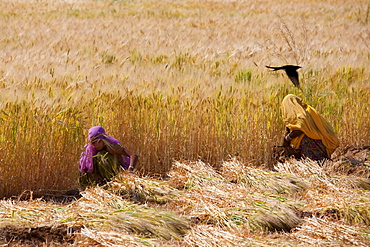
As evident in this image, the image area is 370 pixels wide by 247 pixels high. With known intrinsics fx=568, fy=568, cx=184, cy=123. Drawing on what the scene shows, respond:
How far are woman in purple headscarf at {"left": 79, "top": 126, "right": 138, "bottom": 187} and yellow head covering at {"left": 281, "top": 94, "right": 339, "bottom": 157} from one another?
1.70 metres

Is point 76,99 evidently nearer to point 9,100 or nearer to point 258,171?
point 9,100

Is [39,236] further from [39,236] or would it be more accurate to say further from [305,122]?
[305,122]

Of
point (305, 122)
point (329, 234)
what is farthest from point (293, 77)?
point (329, 234)

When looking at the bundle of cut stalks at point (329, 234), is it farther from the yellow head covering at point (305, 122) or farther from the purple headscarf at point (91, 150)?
the yellow head covering at point (305, 122)

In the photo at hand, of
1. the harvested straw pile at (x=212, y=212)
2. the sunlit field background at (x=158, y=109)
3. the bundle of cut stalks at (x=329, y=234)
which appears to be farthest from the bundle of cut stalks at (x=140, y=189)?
the bundle of cut stalks at (x=329, y=234)

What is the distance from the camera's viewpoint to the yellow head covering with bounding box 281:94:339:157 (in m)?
5.45

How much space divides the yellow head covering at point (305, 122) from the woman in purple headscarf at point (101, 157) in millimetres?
1701

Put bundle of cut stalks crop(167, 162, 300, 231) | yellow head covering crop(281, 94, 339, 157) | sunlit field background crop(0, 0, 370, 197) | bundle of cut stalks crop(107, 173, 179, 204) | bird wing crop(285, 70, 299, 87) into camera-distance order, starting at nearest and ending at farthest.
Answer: bundle of cut stalks crop(167, 162, 300, 231) → bundle of cut stalks crop(107, 173, 179, 204) → sunlit field background crop(0, 0, 370, 197) → yellow head covering crop(281, 94, 339, 157) → bird wing crop(285, 70, 299, 87)

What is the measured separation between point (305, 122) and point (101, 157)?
6.78ft

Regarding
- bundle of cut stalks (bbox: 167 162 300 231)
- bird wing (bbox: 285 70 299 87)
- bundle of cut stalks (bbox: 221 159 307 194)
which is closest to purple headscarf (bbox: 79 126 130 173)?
bundle of cut stalks (bbox: 167 162 300 231)

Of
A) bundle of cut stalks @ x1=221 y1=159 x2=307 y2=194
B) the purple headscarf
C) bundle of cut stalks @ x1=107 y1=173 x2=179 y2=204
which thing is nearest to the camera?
bundle of cut stalks @ x1=107 y1=173 x2=179 y2=204

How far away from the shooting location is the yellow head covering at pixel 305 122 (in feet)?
17.9

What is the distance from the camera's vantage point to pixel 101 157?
4.54m

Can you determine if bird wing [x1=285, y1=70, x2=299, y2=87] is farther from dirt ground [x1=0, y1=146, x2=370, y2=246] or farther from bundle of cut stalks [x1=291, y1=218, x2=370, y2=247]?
dirt ground [x1=0, y1=146, x2=370, y2=246]
